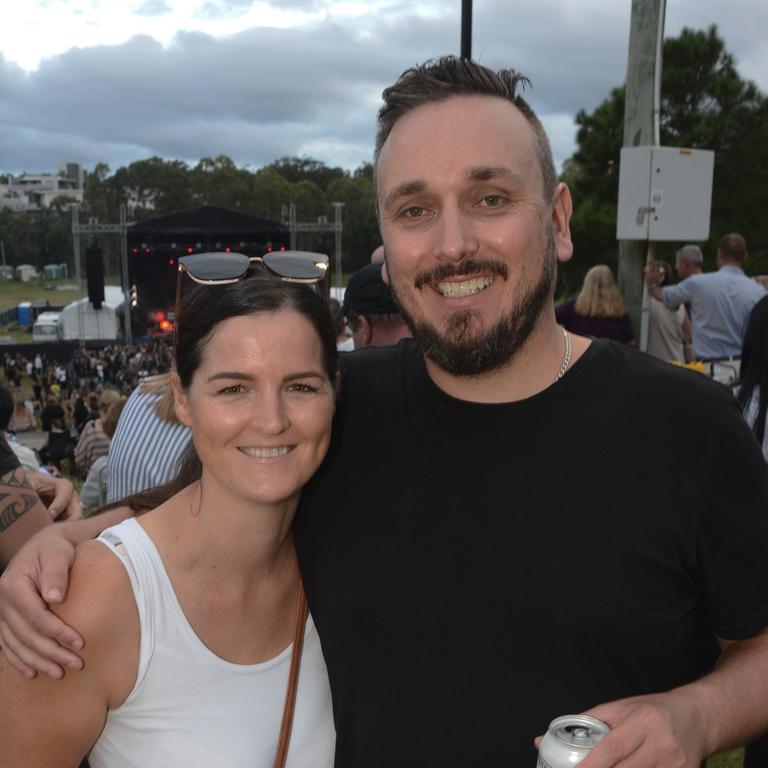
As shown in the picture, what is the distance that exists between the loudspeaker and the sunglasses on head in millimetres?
30889

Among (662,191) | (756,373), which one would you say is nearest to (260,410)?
(756,373)

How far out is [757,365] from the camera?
11.9 ft

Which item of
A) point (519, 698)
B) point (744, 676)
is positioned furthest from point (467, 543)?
point (744, 676)

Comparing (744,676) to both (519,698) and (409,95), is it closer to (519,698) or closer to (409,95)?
(519,698)

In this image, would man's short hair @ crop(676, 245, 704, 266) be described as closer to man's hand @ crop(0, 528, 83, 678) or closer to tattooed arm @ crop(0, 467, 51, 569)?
tattooed arm @ crop(0, 467, 51, 569)

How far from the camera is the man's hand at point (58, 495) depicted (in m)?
2.84

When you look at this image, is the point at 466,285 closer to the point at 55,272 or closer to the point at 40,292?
the point at 40,292

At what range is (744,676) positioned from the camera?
5.39ft

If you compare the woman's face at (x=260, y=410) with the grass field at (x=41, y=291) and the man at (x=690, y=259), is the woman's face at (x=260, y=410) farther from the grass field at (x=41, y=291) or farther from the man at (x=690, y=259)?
the grass field at (x=41, y=291)

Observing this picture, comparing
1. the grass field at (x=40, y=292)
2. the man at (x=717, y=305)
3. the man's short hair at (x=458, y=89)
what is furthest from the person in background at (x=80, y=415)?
the grass field at (x=40, y=292)

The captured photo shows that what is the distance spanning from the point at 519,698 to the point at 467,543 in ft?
1.05

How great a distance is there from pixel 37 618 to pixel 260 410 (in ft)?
2.07

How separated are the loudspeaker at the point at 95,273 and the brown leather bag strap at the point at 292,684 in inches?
1228

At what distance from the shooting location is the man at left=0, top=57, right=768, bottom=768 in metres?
1.62
